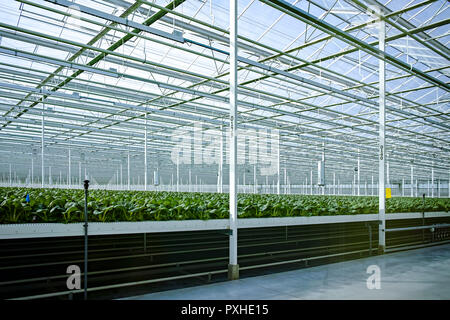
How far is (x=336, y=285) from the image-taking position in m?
5.00

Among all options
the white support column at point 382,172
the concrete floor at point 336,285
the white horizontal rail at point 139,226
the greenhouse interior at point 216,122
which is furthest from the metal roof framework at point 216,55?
the concrete floor at point 336,285

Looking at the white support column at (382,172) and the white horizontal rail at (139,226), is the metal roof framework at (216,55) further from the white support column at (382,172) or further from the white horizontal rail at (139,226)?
the white horizontal rail at (139,226)

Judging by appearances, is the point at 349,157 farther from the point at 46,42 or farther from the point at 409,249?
the point at 46,42

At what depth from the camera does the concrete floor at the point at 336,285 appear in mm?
4465

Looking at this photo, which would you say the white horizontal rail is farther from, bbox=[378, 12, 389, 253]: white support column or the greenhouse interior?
bbox=[378, 12, 389, 253]: white support column

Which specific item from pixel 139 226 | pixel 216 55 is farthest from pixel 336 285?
pixel 216 55

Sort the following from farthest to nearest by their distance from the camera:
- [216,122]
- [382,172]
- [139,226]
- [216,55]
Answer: [216,122] < [216,55] < [382,172] < [139,226]

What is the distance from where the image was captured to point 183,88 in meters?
13.5

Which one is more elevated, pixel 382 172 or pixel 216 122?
pixel 216 122

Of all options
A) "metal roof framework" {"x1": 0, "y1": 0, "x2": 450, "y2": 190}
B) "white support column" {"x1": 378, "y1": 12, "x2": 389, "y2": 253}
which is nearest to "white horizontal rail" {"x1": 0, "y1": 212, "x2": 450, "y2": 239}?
"white support column" {"x1": 378, "y1": 12, "x2": 389, "y2": 253}

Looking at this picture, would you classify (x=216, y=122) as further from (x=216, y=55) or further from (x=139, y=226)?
(x=139, y=226)

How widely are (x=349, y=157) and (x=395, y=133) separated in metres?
9.87

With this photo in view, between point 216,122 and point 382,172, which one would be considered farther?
point 216,122

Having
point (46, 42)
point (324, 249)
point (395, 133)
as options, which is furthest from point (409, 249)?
point (395, 133)
